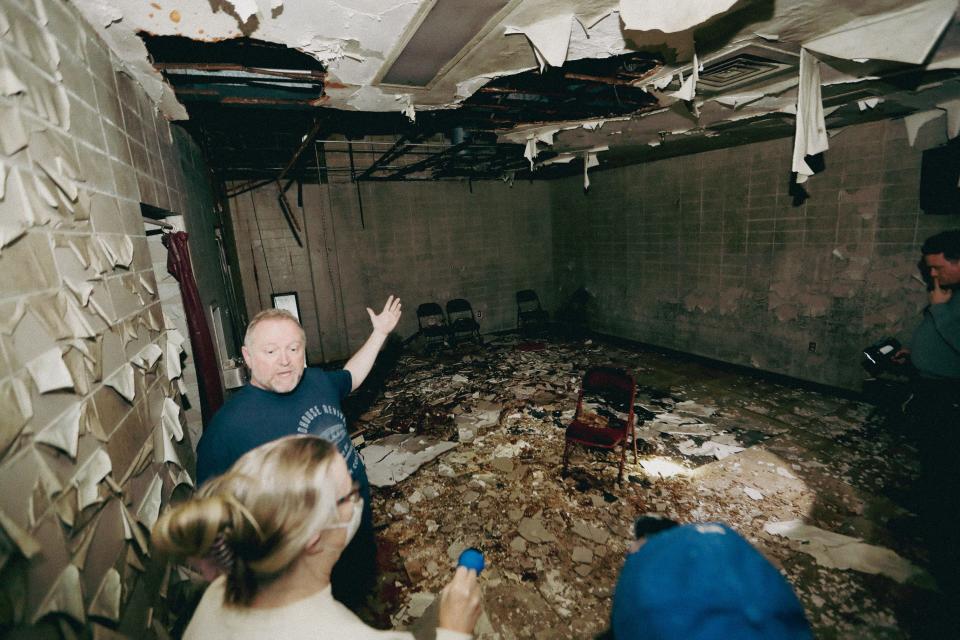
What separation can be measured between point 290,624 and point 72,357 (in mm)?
1074

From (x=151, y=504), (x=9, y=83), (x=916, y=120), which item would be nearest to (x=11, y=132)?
(x=9, y=83)

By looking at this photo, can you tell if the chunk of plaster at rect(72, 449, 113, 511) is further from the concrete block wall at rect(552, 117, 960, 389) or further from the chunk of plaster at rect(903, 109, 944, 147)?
the chunk of plaster at rect(903, 109, 944, 147)

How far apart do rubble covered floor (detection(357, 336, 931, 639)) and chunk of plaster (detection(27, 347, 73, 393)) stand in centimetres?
231

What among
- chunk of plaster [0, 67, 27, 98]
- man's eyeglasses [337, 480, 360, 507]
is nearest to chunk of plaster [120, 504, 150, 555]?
man's eyeglasses [337, 480, 360, 507]

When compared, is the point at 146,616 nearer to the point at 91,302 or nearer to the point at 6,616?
the point at 6,616

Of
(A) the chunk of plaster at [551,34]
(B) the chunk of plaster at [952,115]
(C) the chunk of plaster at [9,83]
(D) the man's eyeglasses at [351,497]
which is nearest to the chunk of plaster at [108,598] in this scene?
(D) the man's eyeglasses at [351,497]

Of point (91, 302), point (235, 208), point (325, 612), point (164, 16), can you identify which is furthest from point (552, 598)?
point (235, 208)

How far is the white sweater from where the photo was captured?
87cm

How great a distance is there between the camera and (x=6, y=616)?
75 centimetres

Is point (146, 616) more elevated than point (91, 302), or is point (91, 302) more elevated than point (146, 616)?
point (91, 302)

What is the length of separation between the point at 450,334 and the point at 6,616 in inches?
293

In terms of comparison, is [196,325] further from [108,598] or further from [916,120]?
[916,120]

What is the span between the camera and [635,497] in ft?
11.2

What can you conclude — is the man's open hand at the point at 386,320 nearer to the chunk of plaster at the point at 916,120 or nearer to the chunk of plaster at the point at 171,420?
the chunk of plaster at the point at 171,420
